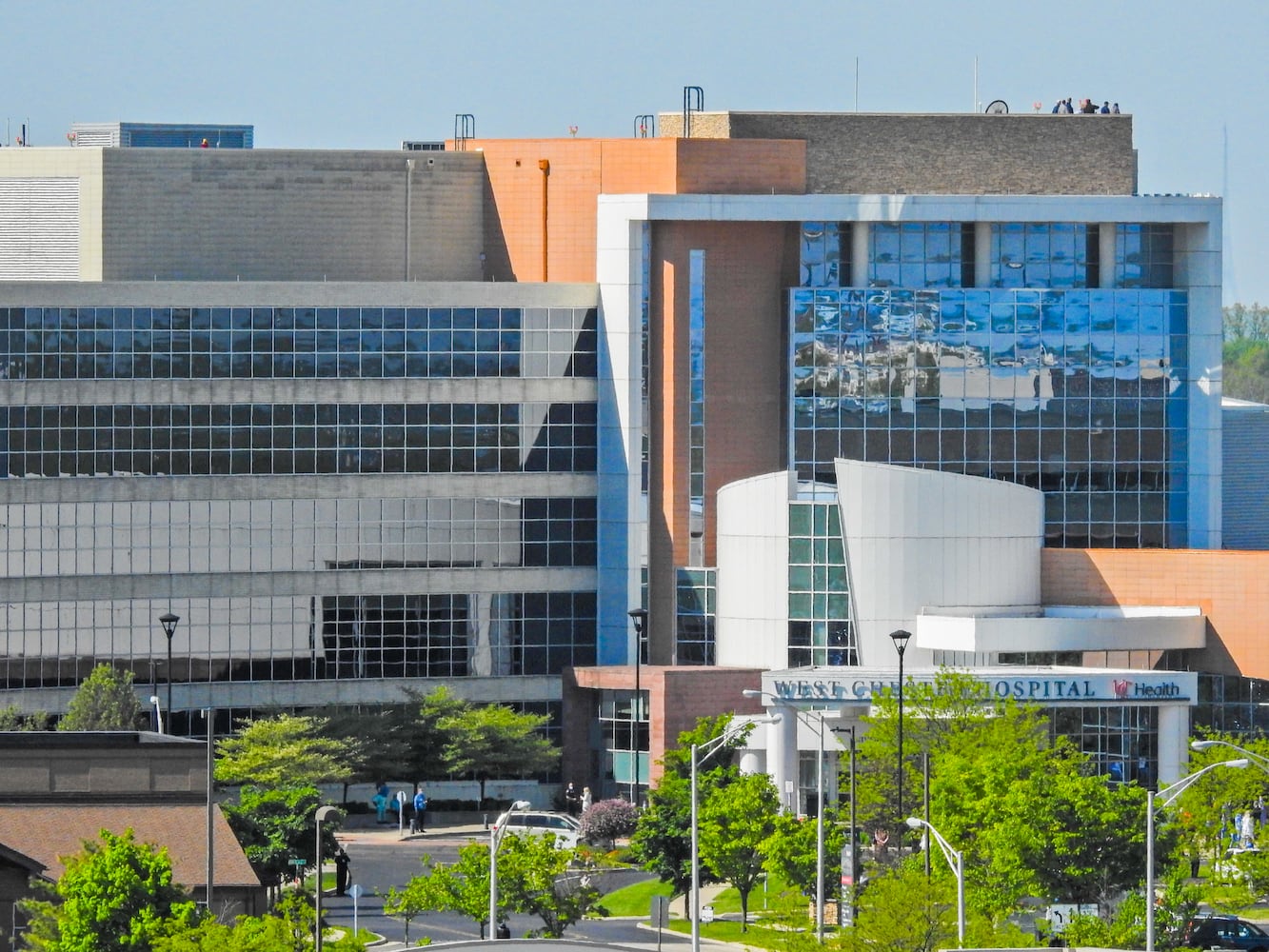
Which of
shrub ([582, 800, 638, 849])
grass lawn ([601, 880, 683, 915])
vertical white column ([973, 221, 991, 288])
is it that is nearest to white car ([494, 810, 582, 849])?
shrub ([582, 800, 638, 849])

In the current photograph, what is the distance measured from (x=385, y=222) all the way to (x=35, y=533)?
1859 centimetres

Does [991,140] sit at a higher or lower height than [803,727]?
higher

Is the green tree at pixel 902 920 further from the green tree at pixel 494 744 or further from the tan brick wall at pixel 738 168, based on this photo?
the tan brick wall at pixel 738 168

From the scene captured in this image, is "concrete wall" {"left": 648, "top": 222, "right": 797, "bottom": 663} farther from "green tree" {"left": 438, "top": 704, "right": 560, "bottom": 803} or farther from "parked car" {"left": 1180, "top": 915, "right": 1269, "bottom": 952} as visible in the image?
"parked car" {"left": 1180, "top": 915, "right": 1269, "bottom": 952}

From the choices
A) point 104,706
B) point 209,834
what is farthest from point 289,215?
point 209,834

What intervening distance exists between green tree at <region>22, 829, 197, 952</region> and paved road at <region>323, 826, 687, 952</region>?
1326cm

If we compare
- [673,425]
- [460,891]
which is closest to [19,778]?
[460,891]

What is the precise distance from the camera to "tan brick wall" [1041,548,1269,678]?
105 meters

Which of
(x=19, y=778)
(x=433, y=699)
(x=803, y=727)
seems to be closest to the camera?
(x=19, y=778)

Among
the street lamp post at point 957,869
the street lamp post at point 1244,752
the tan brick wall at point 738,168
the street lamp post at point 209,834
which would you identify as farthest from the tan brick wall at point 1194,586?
the street lamp post at point 209,834

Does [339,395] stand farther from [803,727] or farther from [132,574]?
[803,727]

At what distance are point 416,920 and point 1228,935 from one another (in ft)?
75.9

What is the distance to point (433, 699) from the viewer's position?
365ft

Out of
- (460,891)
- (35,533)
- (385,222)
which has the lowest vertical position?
(460,891)
